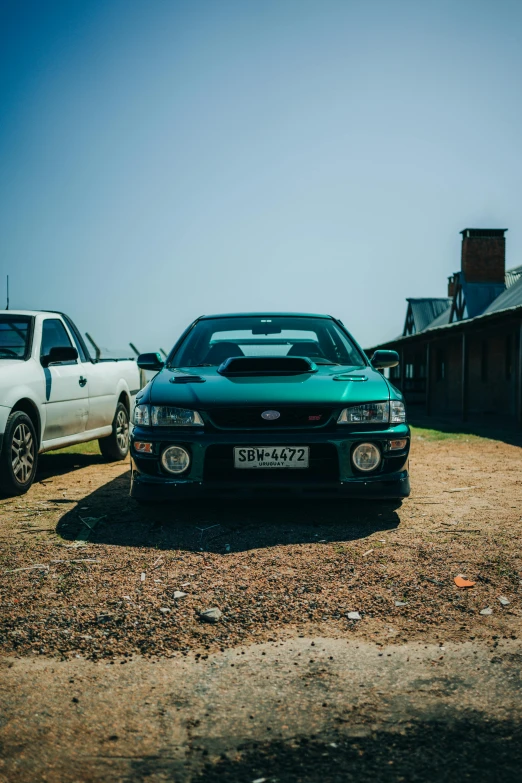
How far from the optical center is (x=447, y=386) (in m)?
28.8

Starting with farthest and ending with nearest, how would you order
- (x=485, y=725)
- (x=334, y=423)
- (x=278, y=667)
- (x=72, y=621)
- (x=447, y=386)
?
(x=447, y=386) < (x=334, y=423) < (x=72, y=621) < (x=278, y=667) < (x=485, y=725)

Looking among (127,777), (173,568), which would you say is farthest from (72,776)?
(173,568)

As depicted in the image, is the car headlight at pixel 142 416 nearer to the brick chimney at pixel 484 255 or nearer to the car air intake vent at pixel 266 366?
the car air intake vent at pixel 266 366

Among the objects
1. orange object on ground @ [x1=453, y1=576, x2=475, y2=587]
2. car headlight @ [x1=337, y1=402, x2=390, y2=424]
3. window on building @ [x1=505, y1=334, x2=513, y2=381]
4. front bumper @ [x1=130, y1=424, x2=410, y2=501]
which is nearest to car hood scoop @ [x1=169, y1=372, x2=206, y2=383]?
front bumper @ [x1=130, y1=424, x2=410, y2=501]

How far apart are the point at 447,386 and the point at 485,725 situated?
90.4 feet

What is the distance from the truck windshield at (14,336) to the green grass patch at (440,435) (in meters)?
7.67

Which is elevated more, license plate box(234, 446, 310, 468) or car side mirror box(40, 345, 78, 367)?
car side mirror box(40, 345, 78, 367)

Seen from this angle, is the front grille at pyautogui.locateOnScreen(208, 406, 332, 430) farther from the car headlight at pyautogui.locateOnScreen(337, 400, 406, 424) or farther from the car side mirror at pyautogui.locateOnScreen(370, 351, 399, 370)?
the car side mirror at pyautogui.locateOnScreen(370, 351, 399, 370)

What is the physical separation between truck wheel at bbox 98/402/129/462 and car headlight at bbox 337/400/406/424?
450 centimetres

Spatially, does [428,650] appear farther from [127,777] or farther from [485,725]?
[127,777]

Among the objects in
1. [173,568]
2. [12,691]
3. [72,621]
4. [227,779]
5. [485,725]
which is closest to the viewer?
[227,779]

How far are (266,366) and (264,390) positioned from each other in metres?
0.46

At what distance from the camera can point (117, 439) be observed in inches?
351

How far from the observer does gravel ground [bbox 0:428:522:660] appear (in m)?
3.00
